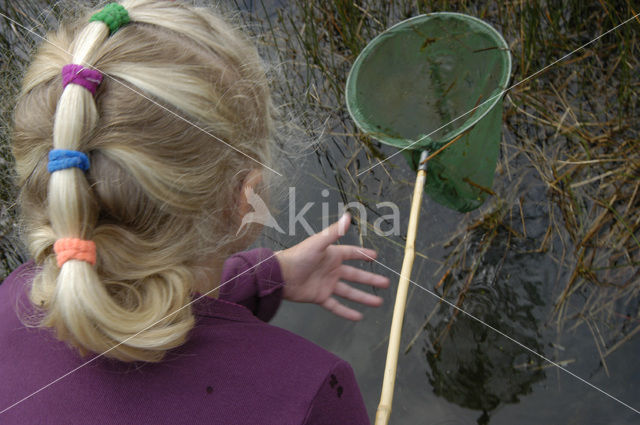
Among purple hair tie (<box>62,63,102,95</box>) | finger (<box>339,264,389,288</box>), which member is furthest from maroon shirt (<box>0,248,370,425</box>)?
finger (<box>339,264,389,288</box>)

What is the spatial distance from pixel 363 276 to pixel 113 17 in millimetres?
907

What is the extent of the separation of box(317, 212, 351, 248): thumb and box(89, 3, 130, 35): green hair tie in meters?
0.67

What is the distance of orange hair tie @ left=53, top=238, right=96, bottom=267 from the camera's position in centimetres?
71

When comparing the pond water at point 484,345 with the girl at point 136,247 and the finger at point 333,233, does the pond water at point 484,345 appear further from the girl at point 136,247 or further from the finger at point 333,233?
the girl at point 136,247

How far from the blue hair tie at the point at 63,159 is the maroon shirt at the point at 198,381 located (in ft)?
0.94

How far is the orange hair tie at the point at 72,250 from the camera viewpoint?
2.33 ft

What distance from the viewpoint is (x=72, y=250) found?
711mm

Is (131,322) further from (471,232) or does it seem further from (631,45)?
(631,45)

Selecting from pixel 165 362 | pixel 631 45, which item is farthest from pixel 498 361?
pixel 631 45

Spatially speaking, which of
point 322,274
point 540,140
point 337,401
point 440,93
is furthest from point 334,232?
point 540,140

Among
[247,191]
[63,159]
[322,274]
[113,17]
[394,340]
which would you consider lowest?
[322,274]

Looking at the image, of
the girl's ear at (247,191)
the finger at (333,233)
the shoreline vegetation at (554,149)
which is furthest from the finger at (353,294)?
the girl's ear at (247,191)

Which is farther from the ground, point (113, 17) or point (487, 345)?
point (113, 17)

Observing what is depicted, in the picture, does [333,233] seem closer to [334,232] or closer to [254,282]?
[334,232]
